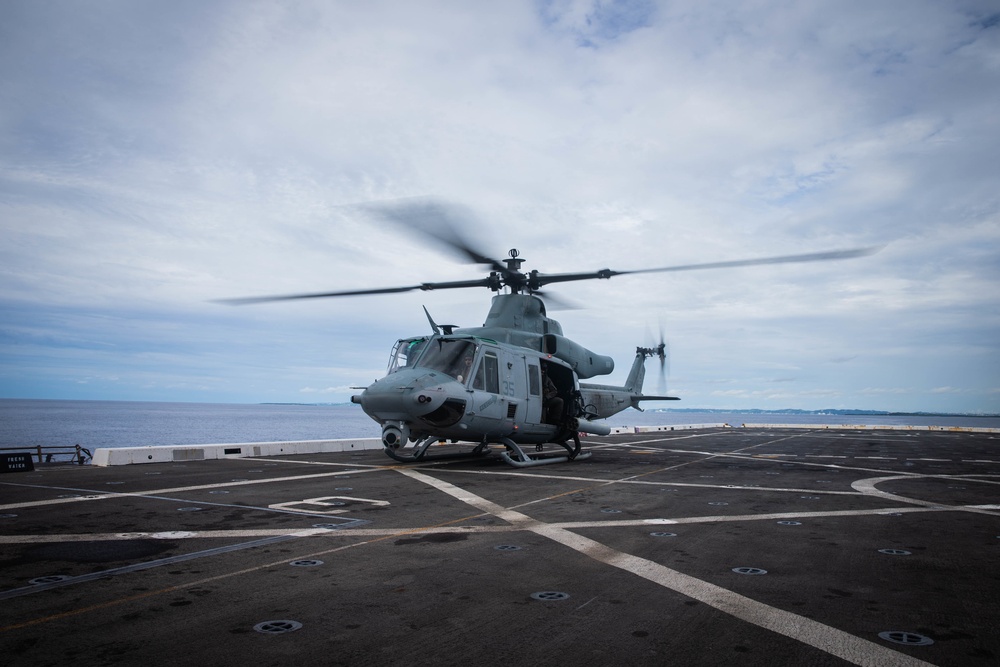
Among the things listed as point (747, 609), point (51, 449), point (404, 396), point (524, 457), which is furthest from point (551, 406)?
point (51, 449)

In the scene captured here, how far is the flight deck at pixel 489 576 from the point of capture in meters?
3.62

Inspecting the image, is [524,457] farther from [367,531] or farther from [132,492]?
[367,531]

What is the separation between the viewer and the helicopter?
1384 centimetres

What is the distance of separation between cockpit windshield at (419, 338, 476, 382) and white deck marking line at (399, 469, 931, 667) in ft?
24.6

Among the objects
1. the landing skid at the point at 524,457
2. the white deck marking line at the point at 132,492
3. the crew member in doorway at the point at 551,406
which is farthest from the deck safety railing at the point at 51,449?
the crew member in doorway at the point at 551,406

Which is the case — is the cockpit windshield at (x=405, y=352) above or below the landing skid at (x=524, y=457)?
above

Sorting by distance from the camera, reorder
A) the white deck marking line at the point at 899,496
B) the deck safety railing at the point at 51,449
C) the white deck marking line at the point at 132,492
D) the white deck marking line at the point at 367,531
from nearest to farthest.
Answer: the white deck marking line at the point at 367,531, the white deck marking line at the point at 132,492, the white deck marking line at the point at 899,496, the deck safety railing at the point at 51,449

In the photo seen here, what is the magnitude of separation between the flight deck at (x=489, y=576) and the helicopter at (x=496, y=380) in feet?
10.8

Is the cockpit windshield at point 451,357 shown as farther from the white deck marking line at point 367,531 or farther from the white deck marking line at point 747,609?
the white deck marking line at point 747,609

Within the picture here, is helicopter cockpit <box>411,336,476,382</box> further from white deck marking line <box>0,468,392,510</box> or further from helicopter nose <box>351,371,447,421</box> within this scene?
white deck marking line <box>0,468,392,510</box>

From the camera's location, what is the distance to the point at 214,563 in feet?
→ 17.7

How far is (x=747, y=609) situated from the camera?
4.36m

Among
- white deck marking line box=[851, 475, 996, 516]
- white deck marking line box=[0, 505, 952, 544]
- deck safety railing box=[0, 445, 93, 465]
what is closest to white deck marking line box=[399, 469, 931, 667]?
white deck marking line box=[0, 505, 952, 544]

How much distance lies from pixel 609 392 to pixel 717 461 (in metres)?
5.46
